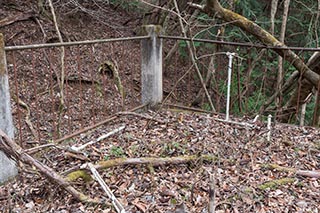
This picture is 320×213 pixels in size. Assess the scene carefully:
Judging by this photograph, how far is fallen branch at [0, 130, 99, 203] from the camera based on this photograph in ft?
8.05

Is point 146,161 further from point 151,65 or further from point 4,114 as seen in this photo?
point 151,65

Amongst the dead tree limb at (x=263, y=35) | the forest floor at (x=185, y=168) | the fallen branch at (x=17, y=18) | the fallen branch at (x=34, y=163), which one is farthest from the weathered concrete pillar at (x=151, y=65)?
the fallen branch at (x=17, y=18)

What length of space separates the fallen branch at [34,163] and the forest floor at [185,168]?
62 millimetres

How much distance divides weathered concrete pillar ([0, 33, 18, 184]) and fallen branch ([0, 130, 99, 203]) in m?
0.37

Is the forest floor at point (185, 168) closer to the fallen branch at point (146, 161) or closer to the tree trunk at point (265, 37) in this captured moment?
the fallen branch at point (146, 161)

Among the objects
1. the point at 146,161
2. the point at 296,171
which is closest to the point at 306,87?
the point at 296,171

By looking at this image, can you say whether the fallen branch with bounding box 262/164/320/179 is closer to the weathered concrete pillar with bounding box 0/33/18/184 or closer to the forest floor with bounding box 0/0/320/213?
the forest floor with bounding box 0/0/320/213

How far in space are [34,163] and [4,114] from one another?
2.10 feet

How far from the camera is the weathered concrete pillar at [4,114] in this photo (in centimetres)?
276

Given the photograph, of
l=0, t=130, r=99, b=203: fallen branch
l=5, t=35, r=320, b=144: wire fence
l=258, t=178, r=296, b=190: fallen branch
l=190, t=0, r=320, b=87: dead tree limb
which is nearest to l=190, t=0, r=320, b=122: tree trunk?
l=190, t=0, r=320, b=87: dead tree limb

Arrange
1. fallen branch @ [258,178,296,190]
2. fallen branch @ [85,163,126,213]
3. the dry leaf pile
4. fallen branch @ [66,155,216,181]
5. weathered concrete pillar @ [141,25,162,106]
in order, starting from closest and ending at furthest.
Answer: fallen branch @ [85,163,126,213] < the dry leaf pile < fallen branch @ [66,155,216,181] < fallen branch @ [258,178,296,190] < weathered concrete pillar @ [141,25,162,106]

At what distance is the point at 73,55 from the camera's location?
863 cm

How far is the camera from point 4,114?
2.81 metres

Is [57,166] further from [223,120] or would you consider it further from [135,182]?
[223,120]
